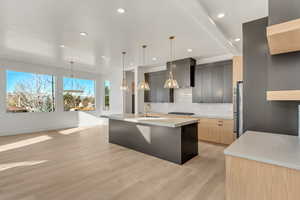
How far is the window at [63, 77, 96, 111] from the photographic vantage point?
22.4ft

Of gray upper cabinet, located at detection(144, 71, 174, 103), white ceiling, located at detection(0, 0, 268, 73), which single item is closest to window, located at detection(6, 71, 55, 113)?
white ceiling, located at detection(0, 0, 268, 73)

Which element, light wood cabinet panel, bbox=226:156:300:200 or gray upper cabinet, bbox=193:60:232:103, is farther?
gray upper cabinet, bbox=193:60:232:103

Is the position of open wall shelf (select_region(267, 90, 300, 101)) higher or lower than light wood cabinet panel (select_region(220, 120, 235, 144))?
higher

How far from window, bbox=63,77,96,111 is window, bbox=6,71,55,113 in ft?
1.89

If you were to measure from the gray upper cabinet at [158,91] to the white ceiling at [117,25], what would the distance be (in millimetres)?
1620

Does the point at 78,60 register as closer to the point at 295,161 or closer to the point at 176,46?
the point at 176,46

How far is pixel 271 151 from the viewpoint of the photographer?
3.98ft

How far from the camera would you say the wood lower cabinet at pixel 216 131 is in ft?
13.3

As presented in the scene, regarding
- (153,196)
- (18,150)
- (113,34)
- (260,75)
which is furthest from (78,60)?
(260,75)

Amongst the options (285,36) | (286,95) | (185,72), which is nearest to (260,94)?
(286,95)

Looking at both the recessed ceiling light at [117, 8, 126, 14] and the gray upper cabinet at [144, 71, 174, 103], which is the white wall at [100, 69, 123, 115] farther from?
the recessed ceiling light at [117, 8, 126, 14]

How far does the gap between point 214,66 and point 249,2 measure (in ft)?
8.49

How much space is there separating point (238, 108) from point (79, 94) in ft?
22.7

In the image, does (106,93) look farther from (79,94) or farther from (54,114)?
(54,114)
